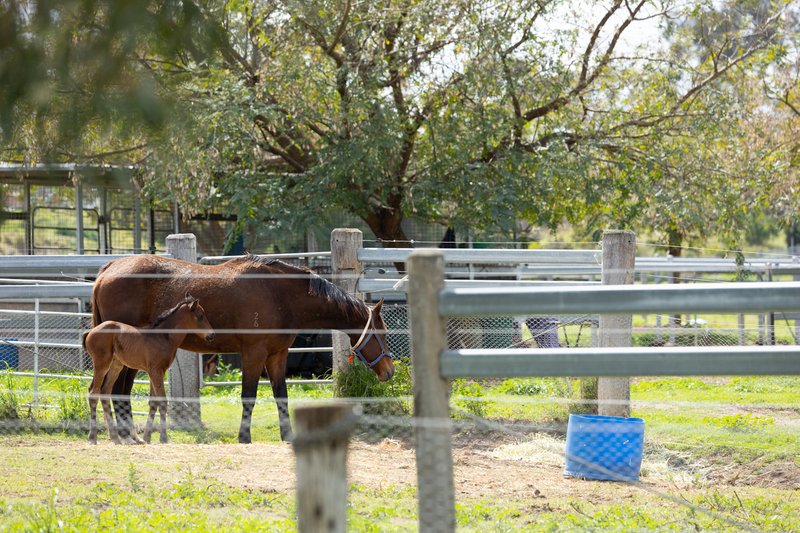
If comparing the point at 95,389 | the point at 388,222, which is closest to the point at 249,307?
the point at 95,389

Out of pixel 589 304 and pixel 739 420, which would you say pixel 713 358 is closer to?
pixel 589 304

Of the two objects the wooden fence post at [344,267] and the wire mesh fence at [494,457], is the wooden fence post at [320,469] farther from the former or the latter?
the wooden fence post at [344,267]

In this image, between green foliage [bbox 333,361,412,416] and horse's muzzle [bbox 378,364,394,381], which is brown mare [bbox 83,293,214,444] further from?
horse's muzzle [bbox 378,364,394,381]

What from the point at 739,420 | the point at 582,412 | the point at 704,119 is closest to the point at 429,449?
the point at 582,412

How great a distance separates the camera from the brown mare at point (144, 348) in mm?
7504

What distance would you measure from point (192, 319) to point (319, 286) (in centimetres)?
121

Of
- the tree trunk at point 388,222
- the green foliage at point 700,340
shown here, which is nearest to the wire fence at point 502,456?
the green foliage at point 700,340

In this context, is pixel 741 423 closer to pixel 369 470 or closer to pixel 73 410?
pixel 369 470

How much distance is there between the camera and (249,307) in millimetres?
8062

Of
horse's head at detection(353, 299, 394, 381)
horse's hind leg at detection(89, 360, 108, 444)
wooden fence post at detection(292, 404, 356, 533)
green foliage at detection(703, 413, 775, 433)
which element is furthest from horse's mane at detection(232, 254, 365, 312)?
wooden fence post at detection(292, 404, 356, 533)

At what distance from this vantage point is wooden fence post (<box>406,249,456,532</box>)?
287cm

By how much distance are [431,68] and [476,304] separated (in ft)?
34.2

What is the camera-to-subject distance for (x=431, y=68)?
12906 mm

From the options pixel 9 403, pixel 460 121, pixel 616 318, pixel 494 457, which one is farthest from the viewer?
pixel 460 121
